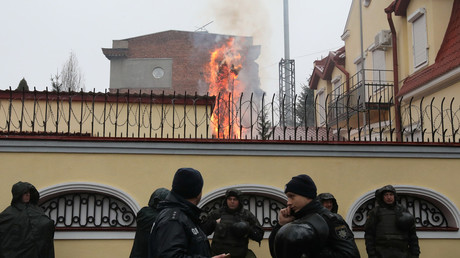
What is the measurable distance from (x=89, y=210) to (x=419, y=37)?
35.0 ft

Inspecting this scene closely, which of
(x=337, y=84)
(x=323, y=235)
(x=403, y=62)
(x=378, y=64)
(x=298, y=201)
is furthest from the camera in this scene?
(x=337, y=84)

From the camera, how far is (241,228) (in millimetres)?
6918

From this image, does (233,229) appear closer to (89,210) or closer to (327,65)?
(89,210)

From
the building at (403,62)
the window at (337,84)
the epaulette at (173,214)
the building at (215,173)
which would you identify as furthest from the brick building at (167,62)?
the epaulette at (173,214)

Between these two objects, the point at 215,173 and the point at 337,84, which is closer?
the point at 215,173

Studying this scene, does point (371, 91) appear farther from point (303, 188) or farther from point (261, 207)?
point (303, 188)

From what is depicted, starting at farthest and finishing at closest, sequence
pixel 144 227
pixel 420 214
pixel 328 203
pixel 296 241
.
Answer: pixel 420 214, pixel 328 203, pixel 144 227, pixel 296 241

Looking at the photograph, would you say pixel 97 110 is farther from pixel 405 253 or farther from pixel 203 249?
pixel 203 249

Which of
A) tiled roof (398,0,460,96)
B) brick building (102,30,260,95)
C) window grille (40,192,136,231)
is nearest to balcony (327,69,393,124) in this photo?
tiled roof (398,0,460,96)

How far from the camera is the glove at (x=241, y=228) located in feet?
22.7

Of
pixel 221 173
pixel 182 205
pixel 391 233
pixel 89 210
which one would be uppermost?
pixel 221 173

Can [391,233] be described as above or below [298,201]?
below

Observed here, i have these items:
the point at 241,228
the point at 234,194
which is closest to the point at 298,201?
the point at 241,228

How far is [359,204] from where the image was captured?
26.9 ft
